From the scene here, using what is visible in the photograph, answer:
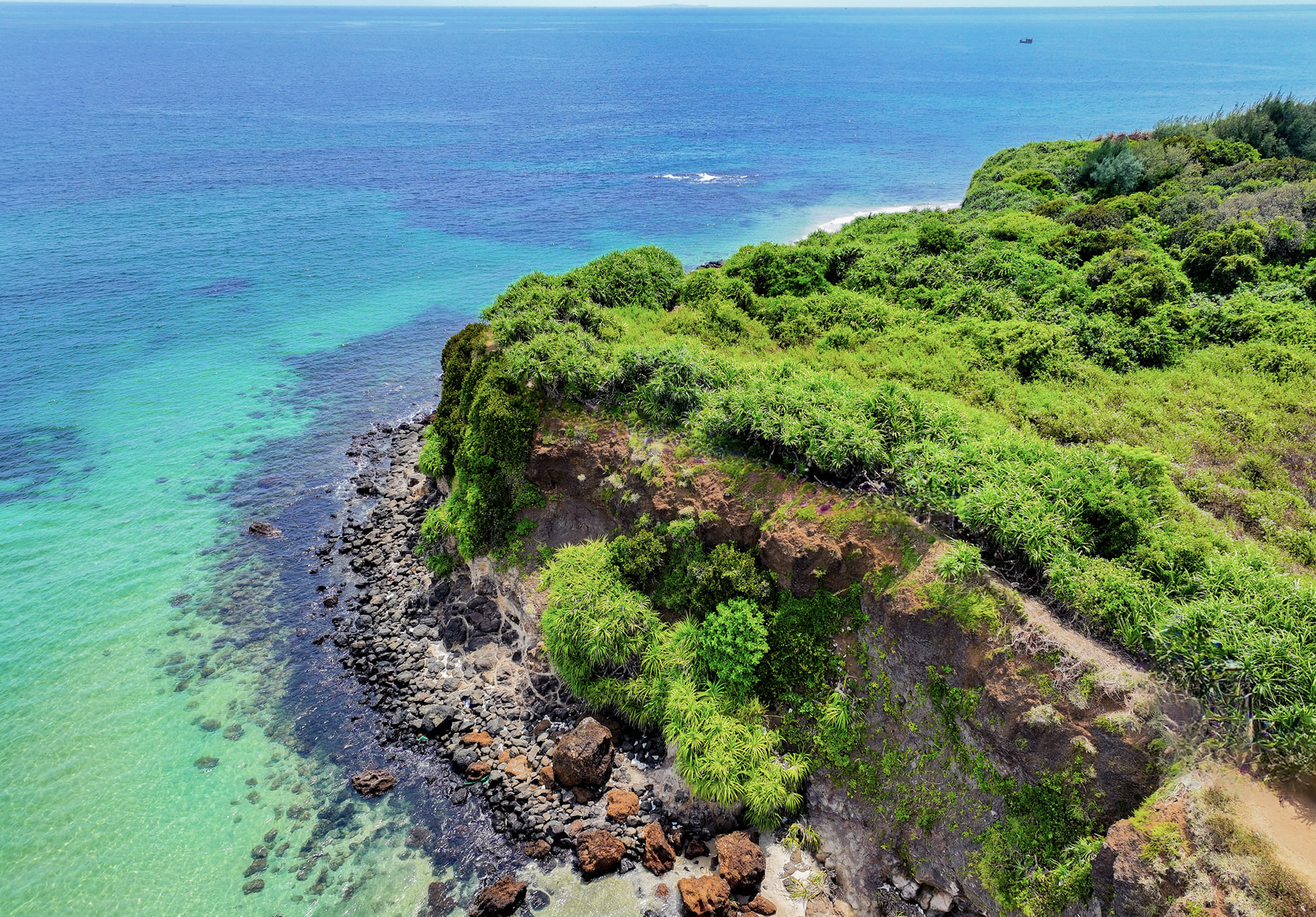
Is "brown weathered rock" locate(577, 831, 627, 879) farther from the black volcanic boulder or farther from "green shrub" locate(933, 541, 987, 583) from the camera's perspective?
"green shrub" locate(933, 541, 987, 583)

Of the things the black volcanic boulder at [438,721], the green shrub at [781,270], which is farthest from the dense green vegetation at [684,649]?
the green shrub at [781,270]

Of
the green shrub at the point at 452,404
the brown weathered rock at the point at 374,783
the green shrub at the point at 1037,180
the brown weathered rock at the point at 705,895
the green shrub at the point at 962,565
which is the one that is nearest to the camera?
the green shrub at the point at 962,565

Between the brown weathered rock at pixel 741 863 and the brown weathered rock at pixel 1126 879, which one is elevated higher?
the brown weathered rock at pixel 1126 879

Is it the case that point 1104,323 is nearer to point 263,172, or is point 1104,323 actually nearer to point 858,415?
point 858,415

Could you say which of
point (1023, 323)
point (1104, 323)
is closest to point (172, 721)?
point (1023, 323)

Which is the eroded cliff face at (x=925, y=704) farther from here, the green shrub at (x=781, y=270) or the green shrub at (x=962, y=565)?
the green shrub at (x=781, y=270)

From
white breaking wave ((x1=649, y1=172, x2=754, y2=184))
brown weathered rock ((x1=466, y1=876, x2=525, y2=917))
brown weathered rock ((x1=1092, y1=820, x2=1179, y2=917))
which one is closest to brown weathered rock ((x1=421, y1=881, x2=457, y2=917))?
brown weathered rock ((x1=466, y1=876, x2=525, y2=917))

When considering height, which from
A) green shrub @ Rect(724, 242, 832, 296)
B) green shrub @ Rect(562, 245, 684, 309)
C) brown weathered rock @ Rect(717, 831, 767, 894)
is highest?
green shrub @ Rect(724, 242, 832, 296)
